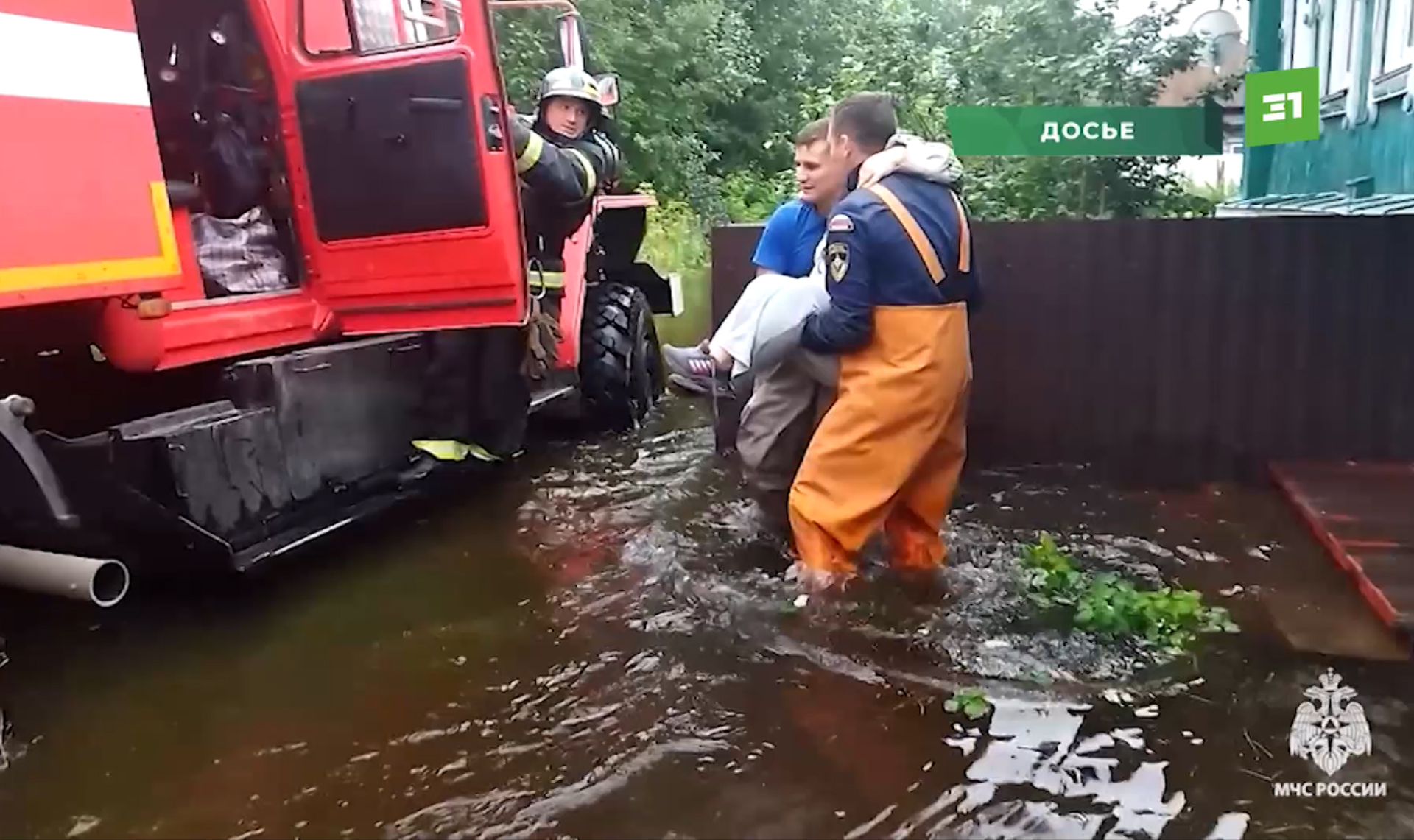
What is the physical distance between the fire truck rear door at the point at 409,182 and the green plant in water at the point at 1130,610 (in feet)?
6.98

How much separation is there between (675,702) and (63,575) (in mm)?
1558

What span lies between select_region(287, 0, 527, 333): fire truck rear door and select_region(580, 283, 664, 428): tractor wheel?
7.24 feet

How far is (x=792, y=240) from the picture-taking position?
4.77 metres

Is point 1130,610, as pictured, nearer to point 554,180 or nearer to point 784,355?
point 784,355

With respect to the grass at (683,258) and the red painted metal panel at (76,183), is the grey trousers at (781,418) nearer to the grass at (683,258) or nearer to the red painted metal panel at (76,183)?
the red painted metal panel at (76,183)

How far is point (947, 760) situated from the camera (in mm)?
3070

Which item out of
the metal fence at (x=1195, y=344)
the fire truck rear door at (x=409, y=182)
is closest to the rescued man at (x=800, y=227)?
the fire truck rear door at (x=409, y=182)

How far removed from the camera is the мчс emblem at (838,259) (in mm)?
3922

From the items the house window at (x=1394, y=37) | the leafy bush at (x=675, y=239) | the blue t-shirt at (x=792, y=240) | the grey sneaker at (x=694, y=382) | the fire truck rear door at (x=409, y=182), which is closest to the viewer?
the fire truck rear door at (x=409, y=182)

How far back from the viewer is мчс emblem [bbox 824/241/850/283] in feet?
12.9

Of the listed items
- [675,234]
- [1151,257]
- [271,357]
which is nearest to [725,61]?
[675,234]

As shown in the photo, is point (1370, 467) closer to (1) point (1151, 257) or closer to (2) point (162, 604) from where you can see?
(1) point (1151, 257)

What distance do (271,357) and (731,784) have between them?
2.25 metres

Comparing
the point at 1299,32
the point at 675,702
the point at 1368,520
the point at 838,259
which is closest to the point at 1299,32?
the point at 1299,32
